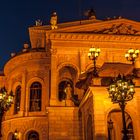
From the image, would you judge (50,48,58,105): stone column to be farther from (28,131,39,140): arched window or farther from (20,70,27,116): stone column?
(28,131,39,140): arched window

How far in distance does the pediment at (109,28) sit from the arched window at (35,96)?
6581 millimetres

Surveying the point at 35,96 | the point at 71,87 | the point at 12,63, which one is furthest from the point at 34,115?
the point at 12,63

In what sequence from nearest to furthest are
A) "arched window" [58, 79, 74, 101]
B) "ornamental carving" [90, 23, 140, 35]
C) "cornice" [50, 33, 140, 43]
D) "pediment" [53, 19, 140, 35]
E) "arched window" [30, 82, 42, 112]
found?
"arched window" [58, 79, 74, 101] → "cornice" [50, 33, 140, 43] → "pediment" [53, 19, 140, 35] → "ornamental carving" [90, 23, 140, 35] → "arched window" [30, 82, 42, 112]

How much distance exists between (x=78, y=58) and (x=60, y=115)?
5906 mm

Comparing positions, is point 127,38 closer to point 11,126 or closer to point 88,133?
point 88,133

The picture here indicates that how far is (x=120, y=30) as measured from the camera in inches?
1217

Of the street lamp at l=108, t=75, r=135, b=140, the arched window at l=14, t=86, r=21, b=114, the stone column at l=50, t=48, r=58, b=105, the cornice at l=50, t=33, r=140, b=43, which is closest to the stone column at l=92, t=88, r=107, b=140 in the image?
the street lamp at l=108, t=75, r=135, b=140

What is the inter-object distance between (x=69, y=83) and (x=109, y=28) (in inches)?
265

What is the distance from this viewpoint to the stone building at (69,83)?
74.7 ft

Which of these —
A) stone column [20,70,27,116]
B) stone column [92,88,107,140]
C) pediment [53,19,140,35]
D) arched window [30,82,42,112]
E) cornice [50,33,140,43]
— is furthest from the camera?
arched window [30,82,42,112]

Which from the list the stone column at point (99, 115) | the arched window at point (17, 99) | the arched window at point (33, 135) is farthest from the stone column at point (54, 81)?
the arched window at point (17, 99)

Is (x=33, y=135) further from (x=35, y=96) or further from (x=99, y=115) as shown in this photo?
(x=99, y=115)

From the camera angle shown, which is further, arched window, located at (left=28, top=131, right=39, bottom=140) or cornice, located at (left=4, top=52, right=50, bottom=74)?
cornice, located at (left=4, top=52, right=50, bottom=74)

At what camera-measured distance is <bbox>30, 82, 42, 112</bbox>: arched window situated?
105 ft
